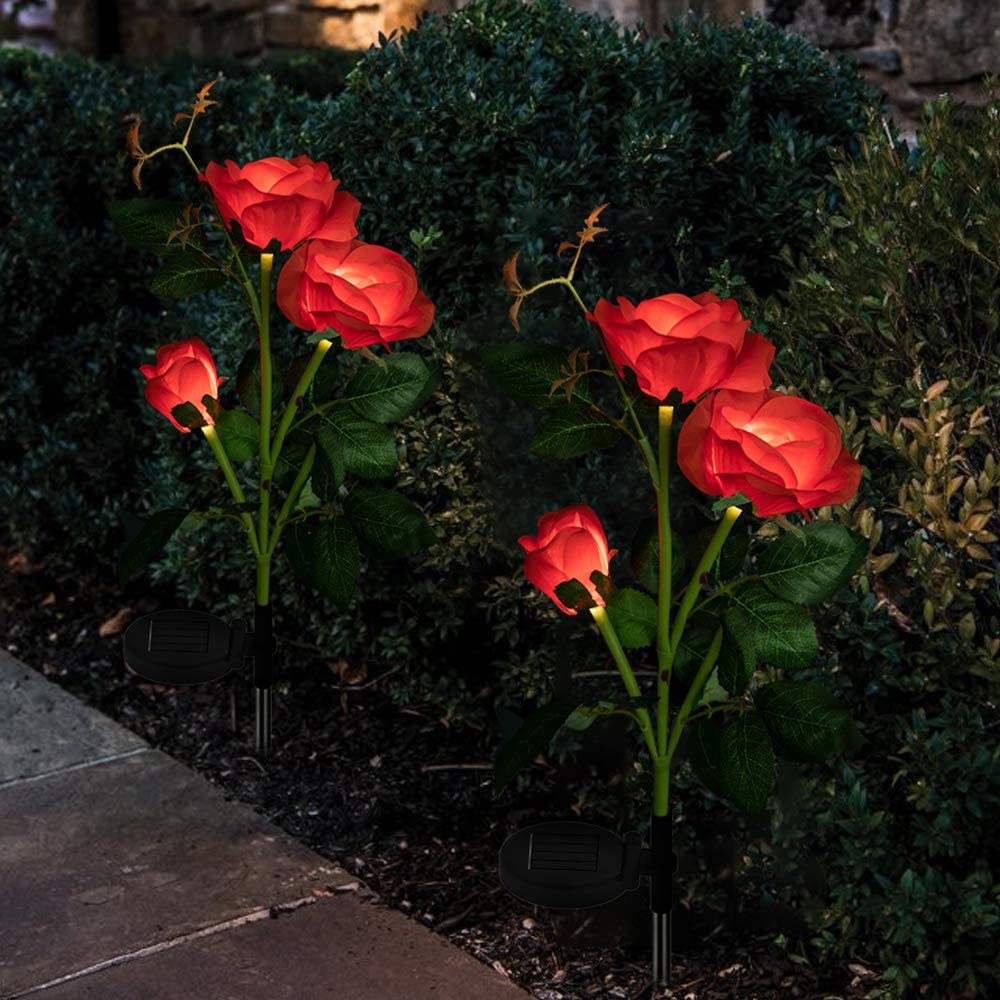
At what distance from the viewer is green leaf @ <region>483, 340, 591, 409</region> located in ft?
8.95

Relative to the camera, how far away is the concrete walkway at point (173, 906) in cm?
295

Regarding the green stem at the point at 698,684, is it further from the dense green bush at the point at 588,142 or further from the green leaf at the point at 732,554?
the dense green bush at the point at 588,142

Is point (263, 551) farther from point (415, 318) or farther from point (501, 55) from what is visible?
point (501, 55)

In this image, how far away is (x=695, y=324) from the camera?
244 cm

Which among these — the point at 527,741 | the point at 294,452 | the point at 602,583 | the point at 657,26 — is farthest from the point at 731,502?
the point at 657,26

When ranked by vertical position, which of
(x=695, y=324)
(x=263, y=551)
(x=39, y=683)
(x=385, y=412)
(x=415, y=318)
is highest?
(x=695, y=324)

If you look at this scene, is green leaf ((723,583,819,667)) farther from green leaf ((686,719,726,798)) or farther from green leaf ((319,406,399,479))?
green leaf ((319,406,399,479))

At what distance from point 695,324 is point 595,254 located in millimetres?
1244

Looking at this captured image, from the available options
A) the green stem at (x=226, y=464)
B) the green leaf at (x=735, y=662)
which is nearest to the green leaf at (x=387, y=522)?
the green stem at (x=226, y=464)

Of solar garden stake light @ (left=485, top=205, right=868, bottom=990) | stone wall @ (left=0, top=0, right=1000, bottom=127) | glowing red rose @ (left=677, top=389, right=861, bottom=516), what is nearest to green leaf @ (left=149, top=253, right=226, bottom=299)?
solar garden stake light @ (left=485, top=205, right=868, bottom=990)

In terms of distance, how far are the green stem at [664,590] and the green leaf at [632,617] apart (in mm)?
23

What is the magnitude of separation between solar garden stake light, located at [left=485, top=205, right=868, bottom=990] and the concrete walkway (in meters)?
0.39

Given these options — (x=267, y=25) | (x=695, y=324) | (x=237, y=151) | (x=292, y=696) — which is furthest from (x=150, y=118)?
(x=267, y=25)

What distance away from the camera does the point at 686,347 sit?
244 centimetres
